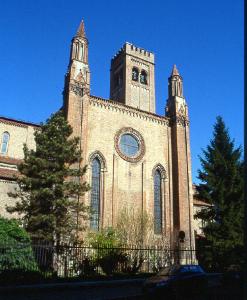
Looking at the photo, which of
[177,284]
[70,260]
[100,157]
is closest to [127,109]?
[100,157]

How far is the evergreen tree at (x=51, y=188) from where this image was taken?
21859 mm

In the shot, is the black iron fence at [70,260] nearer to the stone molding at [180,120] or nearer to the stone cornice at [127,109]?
the stone cornice at [127,109]

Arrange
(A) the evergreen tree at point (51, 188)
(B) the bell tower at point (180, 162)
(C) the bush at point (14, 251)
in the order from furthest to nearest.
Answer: (B) the bell tower at point (180, 162) → (A) the evergreen tree at point (51, 188) → (C) the bush at point (14, 251)

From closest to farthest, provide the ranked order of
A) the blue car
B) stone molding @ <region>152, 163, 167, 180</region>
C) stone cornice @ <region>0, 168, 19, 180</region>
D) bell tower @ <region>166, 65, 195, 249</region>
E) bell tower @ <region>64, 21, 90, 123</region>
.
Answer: the blue car → stone cornice @ <region>0, 168, 19, 180</region> → bell tower @ <region>64, 21, 90, 123</region> → bell tower @ <region>166, 65, 195, 249</region> → stone molding @ <region>152, 163, 167, 180</region>

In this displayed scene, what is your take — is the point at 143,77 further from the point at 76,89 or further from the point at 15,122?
the point at 15,122

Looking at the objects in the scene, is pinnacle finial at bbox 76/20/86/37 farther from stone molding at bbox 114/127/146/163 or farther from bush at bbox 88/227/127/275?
bush at bbox 88/227/127/275

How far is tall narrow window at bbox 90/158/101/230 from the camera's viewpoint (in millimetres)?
29766

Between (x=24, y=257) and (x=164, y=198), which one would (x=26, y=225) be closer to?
(x=24, y=257)

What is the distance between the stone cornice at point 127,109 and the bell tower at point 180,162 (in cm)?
127

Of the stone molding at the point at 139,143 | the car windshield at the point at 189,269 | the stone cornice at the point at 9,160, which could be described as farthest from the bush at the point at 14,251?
the stone molding at the point at 139,143

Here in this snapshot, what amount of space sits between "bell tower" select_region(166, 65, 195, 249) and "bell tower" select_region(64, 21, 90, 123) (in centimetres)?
913

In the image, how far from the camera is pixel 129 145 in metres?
33.8

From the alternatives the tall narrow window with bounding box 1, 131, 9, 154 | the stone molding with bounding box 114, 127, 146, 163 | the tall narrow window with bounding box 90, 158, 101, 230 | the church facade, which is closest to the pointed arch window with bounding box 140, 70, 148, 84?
the church facade

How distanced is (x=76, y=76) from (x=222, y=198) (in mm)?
15625
